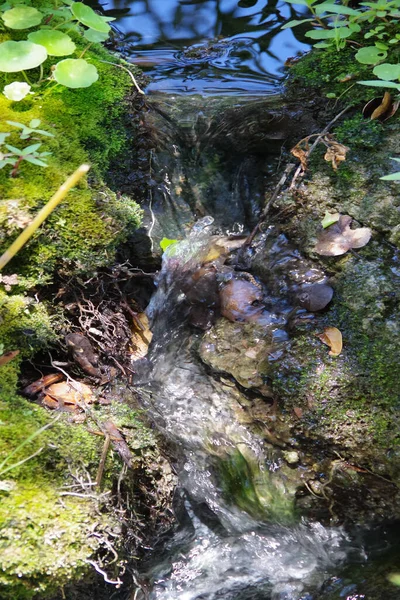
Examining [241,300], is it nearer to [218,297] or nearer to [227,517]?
[218,297]

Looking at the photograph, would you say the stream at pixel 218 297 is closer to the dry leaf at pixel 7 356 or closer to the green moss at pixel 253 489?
the green moss at pixel 253 489

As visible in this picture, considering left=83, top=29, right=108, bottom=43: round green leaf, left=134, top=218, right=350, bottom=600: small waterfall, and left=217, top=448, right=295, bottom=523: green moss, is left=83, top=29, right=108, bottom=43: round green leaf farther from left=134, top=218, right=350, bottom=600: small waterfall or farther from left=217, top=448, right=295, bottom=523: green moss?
left=217, top=448, right=295, bottom=523: green moss

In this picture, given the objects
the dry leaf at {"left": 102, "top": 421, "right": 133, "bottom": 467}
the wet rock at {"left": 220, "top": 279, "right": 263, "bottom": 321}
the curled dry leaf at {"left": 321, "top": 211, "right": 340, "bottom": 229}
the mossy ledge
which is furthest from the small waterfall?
the curled dry leaf at {"left": 321, "top": 211, "right": 340, "bottom": 229}

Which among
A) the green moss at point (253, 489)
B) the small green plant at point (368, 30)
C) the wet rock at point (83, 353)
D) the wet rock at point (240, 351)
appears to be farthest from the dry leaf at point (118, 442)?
the small green plant at point (368, 30)

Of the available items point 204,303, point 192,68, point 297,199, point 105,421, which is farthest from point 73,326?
point 192,68

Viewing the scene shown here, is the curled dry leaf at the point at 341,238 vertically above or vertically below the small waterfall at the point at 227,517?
above

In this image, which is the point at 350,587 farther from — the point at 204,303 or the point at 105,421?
the point at 204,303
